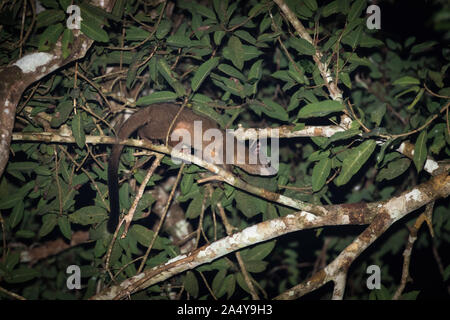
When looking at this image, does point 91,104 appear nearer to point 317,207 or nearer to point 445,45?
point 317,207

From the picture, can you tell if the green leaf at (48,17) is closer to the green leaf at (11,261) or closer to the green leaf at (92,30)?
the green leaf at (92,30)

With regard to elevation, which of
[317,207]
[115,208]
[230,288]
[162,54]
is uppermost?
[162,54]

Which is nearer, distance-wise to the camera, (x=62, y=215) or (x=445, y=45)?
(x=445, y=45)

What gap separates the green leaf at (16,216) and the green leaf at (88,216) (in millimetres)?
580

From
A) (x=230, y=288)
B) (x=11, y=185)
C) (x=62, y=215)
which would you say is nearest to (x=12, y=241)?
(x=11, y=185)

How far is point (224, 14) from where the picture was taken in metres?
2.64

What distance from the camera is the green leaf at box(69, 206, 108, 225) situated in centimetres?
304

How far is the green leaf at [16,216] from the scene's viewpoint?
3.10 meters

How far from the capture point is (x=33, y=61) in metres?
2.59

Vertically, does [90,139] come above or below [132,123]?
below

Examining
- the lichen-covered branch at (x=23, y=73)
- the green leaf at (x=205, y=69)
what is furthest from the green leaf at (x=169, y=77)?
the lichen-covered branch at (x=23, y=73)

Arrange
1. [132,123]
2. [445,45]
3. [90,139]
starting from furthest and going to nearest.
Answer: [132,123]
[90,139]
[445,45]

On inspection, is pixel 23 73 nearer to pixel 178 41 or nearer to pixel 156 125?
pixel 178 41

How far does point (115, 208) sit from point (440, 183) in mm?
2979
